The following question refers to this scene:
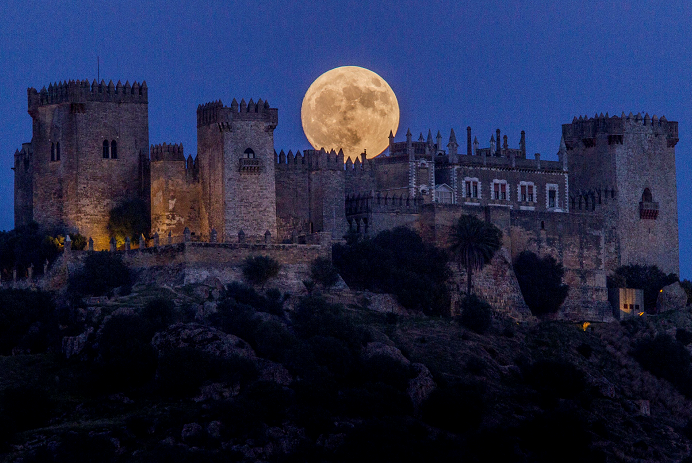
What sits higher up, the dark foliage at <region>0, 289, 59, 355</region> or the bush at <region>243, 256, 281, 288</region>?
the bush at <region>243, 256, 281, 288</region>

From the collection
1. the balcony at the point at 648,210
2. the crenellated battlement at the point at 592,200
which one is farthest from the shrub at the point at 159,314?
the balcony at the point at 648,210

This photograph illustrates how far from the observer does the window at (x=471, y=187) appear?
294 feet

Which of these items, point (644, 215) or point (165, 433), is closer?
point (165, 433)

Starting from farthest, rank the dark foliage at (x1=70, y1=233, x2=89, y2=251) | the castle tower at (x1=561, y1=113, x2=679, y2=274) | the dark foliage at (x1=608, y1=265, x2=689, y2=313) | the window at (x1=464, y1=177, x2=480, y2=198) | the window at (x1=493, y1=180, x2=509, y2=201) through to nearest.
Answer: the castle tower at (x1=561, y1=113, x2=679, y2=274) → the dark foliage at (x1=608, y1=265, x2=689, y2=313) → the window at (x1=493, y1=180, x2=509, y2=201) → the window at (x1=464, y1=177, x2=480, y2=198) → the dark foliage at (x1=70, y1=233, x2=89, y2=251)

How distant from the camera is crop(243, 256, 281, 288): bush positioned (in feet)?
254

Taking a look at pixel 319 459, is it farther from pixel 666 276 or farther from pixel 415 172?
pixel 666 276

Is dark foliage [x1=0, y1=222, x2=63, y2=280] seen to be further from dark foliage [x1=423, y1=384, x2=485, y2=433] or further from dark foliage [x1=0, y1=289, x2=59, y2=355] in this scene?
dark foliage [x1=423, y1=384, x2=485, y2=433]

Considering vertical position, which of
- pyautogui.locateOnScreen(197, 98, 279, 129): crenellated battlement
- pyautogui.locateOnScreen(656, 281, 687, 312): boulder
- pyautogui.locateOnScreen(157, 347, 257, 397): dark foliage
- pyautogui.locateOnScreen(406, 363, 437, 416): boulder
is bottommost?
pyautogui.locateOnScreen(406, 363, 437, 416): boulder

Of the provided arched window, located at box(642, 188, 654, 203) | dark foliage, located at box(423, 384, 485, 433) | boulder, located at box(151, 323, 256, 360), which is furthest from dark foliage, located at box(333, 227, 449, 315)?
arched window, located at box(642, 188, 654, 203)

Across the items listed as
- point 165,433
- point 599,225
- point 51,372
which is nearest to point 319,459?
point 165,433

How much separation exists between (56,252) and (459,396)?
2290cm

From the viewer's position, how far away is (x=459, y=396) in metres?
70.3

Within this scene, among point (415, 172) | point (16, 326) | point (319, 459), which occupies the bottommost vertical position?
point (319, 459)

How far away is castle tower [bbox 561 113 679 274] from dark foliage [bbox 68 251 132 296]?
98.7 ft
